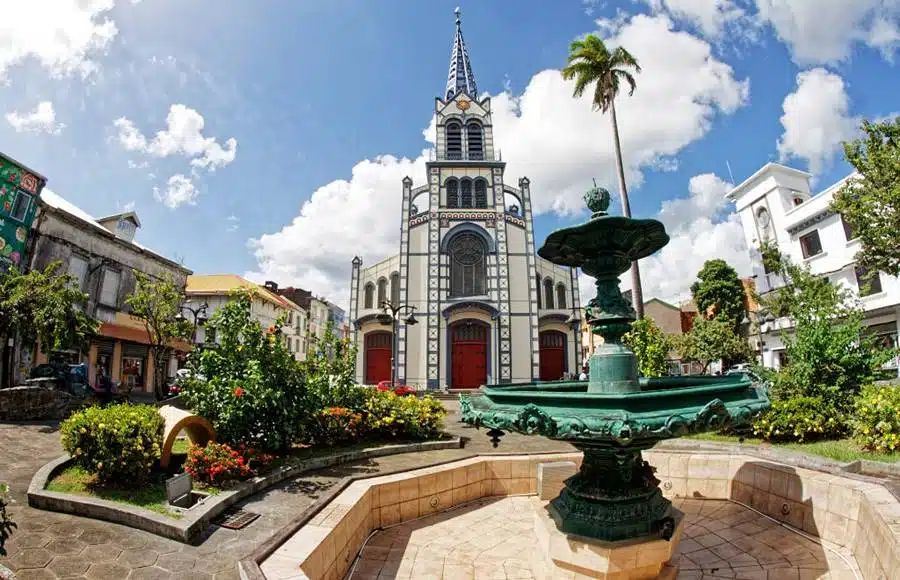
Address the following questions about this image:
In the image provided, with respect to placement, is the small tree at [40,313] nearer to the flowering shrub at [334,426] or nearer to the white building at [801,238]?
the flowering shrub at [334,426]

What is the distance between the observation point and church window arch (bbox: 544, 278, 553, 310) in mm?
31487

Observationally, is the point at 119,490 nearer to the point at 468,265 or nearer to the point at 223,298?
the point at 468,265

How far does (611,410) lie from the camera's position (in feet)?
12.8

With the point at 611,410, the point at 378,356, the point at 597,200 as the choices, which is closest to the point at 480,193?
the point at 378,356

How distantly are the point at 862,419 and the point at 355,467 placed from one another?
27.4ft

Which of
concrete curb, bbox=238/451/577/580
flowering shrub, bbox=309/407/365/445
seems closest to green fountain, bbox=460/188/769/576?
concrete curb, bbox=238/451/577/580

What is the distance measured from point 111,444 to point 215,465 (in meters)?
1.25

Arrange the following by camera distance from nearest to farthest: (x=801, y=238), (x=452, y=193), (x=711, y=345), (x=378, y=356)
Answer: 1. (x=711, y=345)
2. (x=801, y=238)
3. (x=378, y=356)
4. (x=452, y=193)

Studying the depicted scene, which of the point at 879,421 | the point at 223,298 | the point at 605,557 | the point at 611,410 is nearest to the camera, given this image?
the point at 611,410

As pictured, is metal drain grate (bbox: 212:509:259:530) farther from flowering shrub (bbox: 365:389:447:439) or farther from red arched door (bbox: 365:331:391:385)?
red arched door (bbox: 365:331:391:385)

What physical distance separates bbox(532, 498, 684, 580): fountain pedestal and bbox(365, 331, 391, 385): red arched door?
1014 inches

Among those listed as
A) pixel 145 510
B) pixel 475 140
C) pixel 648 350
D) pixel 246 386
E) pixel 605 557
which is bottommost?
pixel 605 557

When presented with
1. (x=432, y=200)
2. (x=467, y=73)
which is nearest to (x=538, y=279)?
(x=432, y=200)

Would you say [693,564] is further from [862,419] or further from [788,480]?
[862,419]
